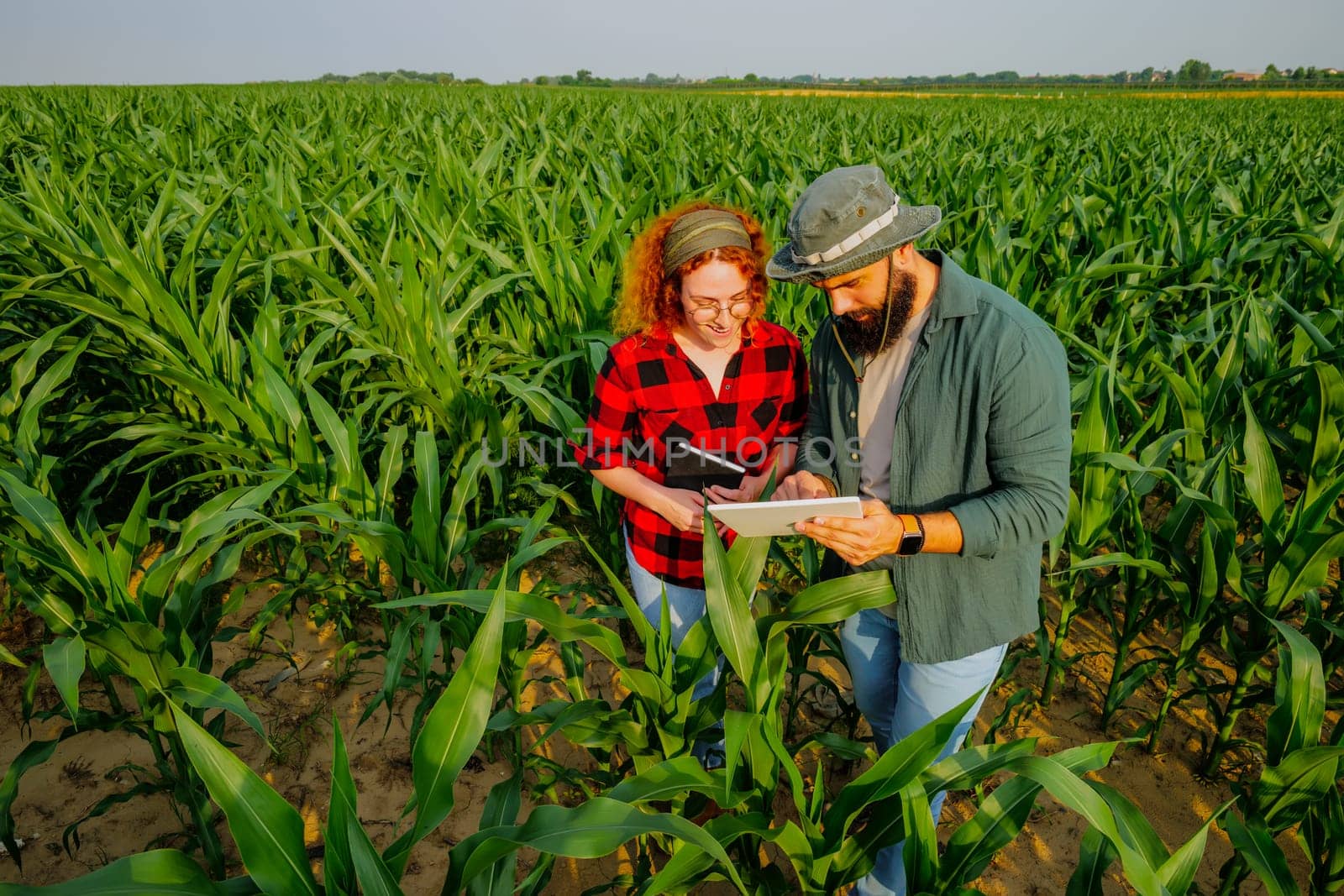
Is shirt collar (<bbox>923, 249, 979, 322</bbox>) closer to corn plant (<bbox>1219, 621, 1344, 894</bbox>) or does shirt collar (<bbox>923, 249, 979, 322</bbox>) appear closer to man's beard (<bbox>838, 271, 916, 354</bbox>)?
man's beard (<bbox>838, 271, 916, 354</bbox>)

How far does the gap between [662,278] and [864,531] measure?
70 cm

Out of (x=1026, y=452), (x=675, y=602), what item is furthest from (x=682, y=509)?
(x=1026, y=452)

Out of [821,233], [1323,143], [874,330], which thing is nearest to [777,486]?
[874,330]

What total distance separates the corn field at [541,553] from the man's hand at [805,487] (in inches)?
7.0

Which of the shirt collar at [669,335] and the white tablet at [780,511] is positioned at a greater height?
the shirt collar at [669,335]

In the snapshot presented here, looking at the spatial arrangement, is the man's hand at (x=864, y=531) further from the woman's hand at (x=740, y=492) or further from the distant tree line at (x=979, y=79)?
the distant tree line at (x=979, y=79)

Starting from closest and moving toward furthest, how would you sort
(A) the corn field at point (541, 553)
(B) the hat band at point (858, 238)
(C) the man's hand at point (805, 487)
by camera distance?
(A) the corn field at point (541, 553)
(B) the hat band at point (858, 238)
(C) the man's hand at point (805, 487)

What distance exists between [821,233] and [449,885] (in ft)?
3.37

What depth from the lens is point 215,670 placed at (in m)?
2.29

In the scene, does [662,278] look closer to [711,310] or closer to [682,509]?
[711,310]

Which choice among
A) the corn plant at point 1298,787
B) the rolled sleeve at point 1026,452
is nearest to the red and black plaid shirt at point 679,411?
the rolled sleeve at point 1026,452

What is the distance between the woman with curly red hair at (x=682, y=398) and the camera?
154 cm

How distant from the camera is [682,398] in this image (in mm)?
1583

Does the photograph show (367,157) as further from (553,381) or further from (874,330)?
(874,330)
